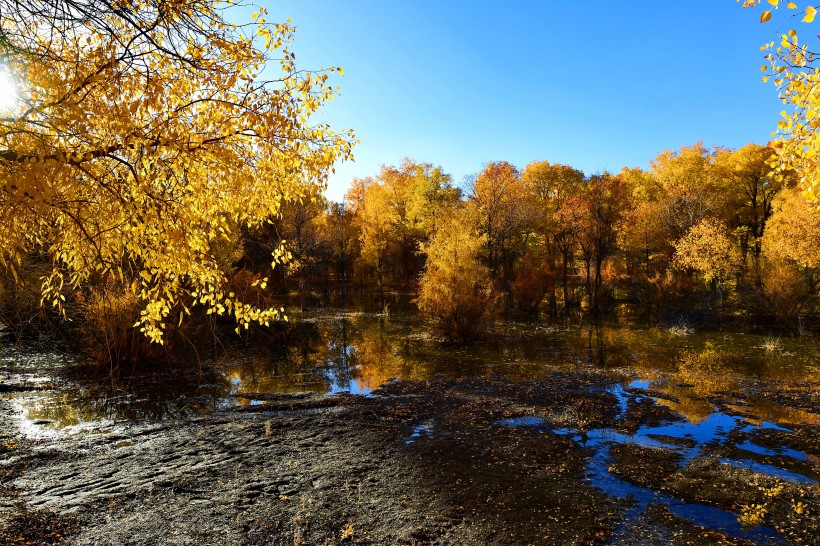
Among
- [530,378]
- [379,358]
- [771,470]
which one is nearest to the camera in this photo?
[771,470]

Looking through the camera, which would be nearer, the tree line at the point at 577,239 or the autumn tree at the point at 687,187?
the tree line at the point at 577,239

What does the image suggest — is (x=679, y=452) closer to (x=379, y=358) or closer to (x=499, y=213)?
(x=379, y=358)

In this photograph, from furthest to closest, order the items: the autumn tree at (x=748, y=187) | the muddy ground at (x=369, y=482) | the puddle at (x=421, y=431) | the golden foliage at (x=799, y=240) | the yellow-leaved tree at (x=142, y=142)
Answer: the autumn tree at (x=748, y=187) < the golden foliage at (x=799, y=240) < the puddle at (x=421, y=431) < the muddy ground at (x=369, y=482) < the yellow-leaved tree at (x=142, y=142)

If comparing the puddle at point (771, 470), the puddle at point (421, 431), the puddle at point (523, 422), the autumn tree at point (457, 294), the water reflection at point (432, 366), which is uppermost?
the autumn tree at point (457, 294)

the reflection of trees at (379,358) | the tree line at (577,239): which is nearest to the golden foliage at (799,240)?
the tree line at (577,239)

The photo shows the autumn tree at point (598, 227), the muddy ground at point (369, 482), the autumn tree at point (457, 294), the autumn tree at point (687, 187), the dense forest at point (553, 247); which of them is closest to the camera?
the muddy ground at point (369, 482)

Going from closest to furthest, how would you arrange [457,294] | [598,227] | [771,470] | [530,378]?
[771,470] → [530,378] → [457,294] → [598,227]

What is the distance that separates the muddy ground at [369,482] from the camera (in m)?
6.43

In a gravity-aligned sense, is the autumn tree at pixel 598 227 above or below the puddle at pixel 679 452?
above

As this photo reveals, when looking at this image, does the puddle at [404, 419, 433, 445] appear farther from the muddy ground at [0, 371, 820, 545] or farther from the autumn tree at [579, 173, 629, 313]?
the autumn tree at [579, 173, 629, 313]

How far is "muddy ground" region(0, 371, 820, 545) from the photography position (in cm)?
643

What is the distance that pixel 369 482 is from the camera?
8.01 meters

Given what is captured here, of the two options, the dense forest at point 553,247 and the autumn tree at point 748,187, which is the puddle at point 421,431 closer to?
the dense forest at point 553,247

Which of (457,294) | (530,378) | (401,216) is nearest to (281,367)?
(457,294)
